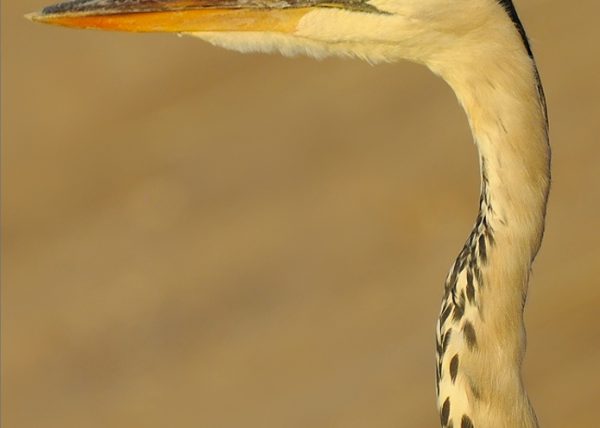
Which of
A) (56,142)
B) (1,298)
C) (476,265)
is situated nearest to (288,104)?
(56,142)

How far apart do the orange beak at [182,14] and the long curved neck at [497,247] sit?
13.3 inches

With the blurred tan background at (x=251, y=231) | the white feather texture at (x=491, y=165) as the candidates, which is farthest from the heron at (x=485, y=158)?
the blurred tan background at (x=251, y=231)

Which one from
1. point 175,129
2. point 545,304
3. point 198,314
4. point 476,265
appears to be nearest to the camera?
point 476,265

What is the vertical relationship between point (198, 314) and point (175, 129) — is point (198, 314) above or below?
below

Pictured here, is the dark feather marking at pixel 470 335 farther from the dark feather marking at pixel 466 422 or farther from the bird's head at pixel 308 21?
the bird's head at pixel 308 21

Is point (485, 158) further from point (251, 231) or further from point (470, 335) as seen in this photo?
point (251, 231)

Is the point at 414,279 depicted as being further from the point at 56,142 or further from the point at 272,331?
the point at 56,142

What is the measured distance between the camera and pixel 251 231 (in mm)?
6230

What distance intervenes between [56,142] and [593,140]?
2.52 meters

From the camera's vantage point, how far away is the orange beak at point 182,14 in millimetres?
2840

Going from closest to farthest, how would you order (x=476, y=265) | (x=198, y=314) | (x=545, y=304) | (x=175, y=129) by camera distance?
(x=476, y=265)
(x=545, y=304)
(x=198, y=314)
(x=175, y=129)

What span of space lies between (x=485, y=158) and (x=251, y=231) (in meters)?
3.62

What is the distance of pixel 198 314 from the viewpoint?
19.6 ft

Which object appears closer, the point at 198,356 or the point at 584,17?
the point at 198,356
